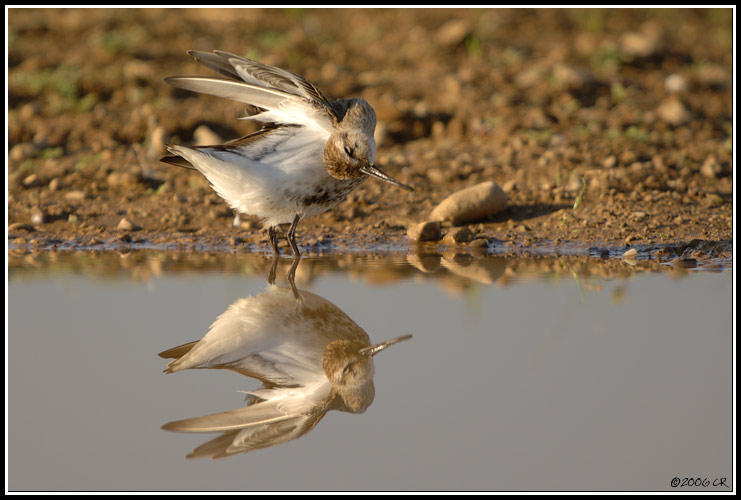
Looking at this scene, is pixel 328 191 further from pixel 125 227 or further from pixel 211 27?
pixel 211 27

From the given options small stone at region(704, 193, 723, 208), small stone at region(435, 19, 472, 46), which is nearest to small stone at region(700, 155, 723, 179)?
small stone at region(704, 193, 723, 208)

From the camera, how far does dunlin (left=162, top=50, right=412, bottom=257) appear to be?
549 cm

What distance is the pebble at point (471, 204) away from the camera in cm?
672

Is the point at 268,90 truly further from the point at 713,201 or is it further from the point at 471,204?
the point at 713,201

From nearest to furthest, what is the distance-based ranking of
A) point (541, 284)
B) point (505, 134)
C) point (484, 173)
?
1. point (541, 284)
2. point (484, 173)
3. point (505, 134)

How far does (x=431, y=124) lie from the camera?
8703 mm

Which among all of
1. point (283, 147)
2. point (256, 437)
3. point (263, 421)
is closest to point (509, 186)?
point (283, 147)

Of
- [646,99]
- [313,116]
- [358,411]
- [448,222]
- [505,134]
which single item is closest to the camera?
[358,411]

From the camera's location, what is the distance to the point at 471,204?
6.72 m

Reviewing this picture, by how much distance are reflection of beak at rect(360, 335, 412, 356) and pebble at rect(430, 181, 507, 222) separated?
2586 mm

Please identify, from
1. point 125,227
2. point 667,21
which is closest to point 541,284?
point 125,227

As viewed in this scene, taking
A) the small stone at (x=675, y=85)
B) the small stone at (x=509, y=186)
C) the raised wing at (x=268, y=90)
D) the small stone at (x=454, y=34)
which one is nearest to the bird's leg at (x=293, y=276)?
the raised wing at (x=268, y=90)

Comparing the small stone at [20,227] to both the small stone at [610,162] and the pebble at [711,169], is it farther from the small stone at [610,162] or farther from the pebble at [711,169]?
the pebble at [711,169]

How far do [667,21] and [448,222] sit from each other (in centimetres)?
739
